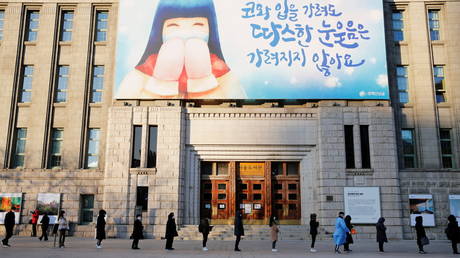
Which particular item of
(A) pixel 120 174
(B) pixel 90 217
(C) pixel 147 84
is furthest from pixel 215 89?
(B) pixel 90 217

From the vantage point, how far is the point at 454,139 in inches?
1081

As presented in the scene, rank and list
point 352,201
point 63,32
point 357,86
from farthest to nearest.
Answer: point 63,32
point 357,86
point 352,201

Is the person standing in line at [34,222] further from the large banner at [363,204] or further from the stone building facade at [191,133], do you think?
the large banner at [363,204]

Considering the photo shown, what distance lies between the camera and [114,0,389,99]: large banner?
26953 millimetres

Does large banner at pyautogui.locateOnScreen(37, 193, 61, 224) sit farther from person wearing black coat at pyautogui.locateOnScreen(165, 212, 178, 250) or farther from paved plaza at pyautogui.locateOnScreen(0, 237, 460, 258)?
person wearing black coat at pyautogui.locateOnScreen(165, 212, 178, 250)

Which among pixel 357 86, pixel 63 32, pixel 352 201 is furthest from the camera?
pixel 63 32

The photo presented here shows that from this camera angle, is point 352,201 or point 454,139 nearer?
point 352,201

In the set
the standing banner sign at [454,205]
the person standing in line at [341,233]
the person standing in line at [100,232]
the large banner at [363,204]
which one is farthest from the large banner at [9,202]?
the standing banner sign at [454,205]

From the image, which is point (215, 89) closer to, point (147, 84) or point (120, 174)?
point (147, 84)

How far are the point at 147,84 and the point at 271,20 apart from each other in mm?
9508

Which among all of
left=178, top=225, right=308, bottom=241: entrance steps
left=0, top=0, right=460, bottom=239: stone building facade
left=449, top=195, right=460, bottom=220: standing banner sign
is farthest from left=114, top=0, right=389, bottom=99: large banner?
left=178, top=225, right=308, bottom=241: entrance steps

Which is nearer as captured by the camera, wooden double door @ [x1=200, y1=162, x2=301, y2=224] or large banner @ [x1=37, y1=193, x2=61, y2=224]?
wooden double door @ [x1=200, y1=162, x2=301, y2=224]

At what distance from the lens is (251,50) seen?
90.6ft

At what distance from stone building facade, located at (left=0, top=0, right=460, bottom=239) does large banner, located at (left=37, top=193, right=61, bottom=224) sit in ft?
1.13
